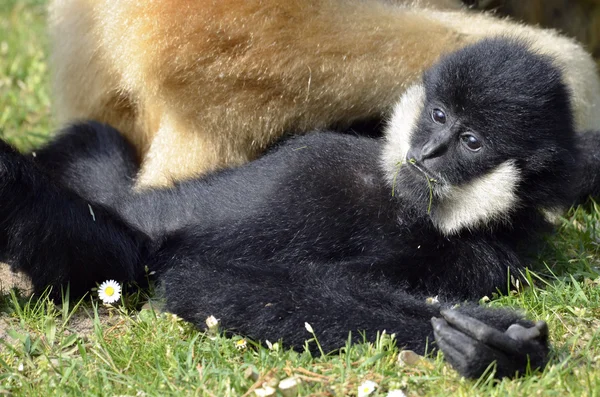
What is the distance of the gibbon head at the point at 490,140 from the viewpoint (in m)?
3.64

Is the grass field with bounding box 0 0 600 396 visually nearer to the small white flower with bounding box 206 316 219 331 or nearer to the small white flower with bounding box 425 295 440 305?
the small white flower with bounding box 206 316 219 331

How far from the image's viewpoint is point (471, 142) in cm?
371

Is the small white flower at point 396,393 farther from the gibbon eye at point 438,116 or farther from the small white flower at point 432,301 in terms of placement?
A: the gibbon eye at point 438,116

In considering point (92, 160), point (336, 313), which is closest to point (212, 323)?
→ point (336, 313)

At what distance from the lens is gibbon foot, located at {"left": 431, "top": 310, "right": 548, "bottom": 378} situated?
2992 millimetres

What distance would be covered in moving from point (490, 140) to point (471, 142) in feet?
0.30

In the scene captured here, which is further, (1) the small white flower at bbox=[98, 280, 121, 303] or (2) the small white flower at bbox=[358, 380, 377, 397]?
(1) the small white flower at bbox=[98, 280, 121, 303]

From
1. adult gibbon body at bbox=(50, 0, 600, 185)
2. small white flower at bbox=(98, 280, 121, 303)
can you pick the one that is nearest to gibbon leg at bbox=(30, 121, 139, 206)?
adult gibbon body at bbox=(50, 0, 600, 185)

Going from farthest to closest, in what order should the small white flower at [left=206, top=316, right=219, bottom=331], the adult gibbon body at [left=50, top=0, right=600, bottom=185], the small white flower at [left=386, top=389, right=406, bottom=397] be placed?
the adult gibbon body at [left=50, top=0, right=600, bottom=185], the small white flower at [left=206, top=316, right=219, bottom=331], the small white flower at [left=386, top=389, right=406, bottom=397]

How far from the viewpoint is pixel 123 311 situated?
12.6 feet

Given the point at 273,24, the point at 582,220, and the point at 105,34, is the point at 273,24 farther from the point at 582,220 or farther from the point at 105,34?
the point at 582,220

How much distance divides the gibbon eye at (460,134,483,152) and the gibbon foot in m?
0.94

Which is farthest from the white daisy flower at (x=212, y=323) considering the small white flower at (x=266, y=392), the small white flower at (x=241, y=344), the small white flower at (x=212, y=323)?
the small white flower at (x=266, y=392)

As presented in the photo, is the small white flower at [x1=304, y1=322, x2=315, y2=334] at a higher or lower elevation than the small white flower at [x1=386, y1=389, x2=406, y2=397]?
higher
